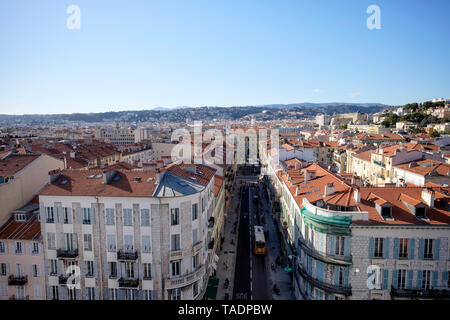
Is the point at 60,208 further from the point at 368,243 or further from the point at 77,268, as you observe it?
the point at 368,243

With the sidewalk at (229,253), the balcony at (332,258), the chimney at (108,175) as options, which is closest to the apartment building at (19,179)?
the chimney at (108,175)

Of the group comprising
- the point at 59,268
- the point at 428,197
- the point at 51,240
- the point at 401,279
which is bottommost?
the point at 59,268

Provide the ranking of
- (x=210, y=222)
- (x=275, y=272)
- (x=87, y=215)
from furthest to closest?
(x=275, y=272) → (x=210, y=222) → (x=87, y=215)

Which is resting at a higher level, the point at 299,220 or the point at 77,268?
the point at 299,220

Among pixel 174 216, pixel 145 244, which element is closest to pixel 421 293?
pixel 174 216

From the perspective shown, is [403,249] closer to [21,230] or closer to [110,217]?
[110,217]

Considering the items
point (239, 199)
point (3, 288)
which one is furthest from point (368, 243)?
point (239, 199)
